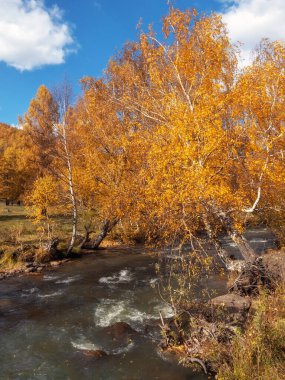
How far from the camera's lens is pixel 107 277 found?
65.9 ft

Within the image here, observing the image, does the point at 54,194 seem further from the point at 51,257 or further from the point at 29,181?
the point at 29,181

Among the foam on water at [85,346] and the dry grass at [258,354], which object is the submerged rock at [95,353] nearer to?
the foam on water at [85,346]

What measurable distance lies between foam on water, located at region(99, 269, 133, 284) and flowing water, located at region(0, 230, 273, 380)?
6cm

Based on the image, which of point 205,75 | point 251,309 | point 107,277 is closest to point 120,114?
point 205,75

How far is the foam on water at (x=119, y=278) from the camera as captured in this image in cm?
1919

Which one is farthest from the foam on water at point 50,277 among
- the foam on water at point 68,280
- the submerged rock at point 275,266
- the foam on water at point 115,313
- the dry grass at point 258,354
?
the dry grass at point 258,354

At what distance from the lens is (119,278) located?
1983 centimetres

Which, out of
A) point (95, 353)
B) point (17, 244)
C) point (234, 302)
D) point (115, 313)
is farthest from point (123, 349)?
point (17, 244)

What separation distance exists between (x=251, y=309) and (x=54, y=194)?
1733 centimetres

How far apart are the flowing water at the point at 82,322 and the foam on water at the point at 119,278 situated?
0.19ft

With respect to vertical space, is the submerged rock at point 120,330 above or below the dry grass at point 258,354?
below

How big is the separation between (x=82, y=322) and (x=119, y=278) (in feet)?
20.8

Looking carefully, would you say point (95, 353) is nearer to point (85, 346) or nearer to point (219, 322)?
point (85, 346)

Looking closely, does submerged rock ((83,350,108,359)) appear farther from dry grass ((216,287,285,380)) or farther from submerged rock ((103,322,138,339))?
dry grass ((216,287,285,380))
